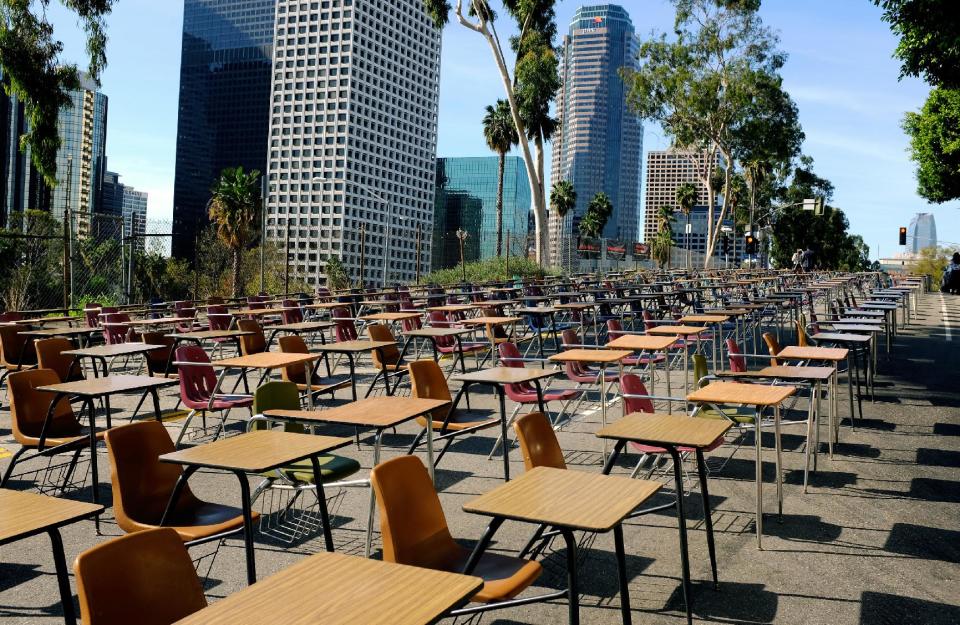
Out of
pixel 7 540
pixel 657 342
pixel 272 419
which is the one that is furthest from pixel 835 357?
pixel 7 540

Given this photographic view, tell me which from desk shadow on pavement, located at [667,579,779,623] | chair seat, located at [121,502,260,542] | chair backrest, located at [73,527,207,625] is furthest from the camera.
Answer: desk shadow on pavement, located at [667,579,779,623]

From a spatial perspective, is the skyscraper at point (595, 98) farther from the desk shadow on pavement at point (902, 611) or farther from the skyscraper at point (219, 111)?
the desk shadow on pavement at point (902, 611)

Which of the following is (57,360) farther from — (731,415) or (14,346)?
(731,415)

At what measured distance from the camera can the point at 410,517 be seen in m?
3.12

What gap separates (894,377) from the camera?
12.0m

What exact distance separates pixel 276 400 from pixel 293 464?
70 centimetres

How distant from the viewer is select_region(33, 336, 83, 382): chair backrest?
7286mm

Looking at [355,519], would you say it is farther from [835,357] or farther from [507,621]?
[835,357]

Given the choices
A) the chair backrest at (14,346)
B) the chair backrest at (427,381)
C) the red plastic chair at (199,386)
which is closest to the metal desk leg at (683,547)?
the chair backrest at (427,381)

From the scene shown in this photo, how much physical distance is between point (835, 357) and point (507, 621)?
182 inches

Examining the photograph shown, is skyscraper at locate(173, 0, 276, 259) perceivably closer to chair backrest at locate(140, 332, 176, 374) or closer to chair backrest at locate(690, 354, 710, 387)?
chair backrest at locate(140, 332, 176, 374)

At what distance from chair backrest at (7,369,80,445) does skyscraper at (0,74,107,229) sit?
23.5 meters

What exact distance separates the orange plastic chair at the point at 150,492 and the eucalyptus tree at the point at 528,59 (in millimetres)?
22590

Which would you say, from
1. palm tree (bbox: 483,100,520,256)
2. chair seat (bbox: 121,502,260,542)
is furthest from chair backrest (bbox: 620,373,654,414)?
palm tree (bbox: 483,100,520,256)
